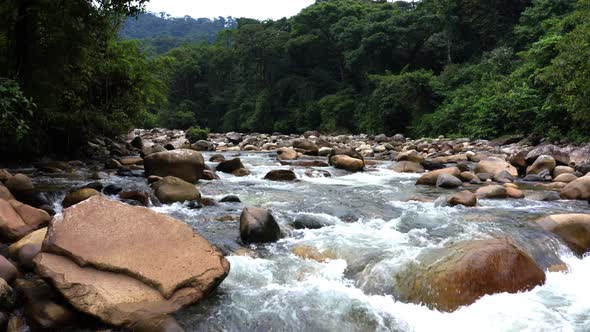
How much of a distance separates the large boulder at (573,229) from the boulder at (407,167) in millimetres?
7257

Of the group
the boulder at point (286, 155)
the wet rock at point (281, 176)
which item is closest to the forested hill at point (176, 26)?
the boulder at point (286, 155)

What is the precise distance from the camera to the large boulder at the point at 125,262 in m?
3.98

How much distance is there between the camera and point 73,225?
464 centimetres

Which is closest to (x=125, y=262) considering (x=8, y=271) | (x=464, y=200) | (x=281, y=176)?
(x=8, y=271)

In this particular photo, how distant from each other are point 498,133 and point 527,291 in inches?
773

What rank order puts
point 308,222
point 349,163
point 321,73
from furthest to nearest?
1. point 321,73
2. point 349,163
3. point 308,222

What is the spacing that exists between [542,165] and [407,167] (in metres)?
3.58

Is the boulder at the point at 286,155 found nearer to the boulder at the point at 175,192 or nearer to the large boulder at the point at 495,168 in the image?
the large boulder at the point at 495,168

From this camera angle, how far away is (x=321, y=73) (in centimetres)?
4441

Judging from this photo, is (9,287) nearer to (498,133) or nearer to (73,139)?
(73,139)

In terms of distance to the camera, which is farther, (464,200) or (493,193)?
(493,193)

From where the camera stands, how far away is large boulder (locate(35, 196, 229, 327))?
3.98 m

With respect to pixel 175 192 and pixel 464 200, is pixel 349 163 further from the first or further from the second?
pixel 175 192

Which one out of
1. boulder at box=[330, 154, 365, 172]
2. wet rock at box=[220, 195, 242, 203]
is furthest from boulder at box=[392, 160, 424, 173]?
wet rock at box=[220, 195, 242, 203]
